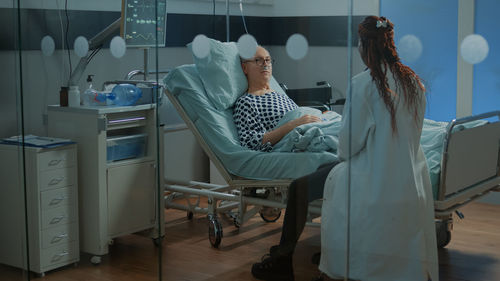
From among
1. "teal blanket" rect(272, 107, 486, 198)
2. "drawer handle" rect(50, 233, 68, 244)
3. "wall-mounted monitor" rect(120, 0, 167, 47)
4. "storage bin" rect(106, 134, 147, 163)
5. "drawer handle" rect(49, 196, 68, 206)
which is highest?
"wall-mounted monitor" rect(120, 0, 167, 47)

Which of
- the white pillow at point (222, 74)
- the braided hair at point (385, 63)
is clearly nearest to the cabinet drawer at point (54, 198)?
the white pillow at point (222, 74)

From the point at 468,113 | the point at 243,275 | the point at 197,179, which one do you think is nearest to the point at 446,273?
the point at 468,113

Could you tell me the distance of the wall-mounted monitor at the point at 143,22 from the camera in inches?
97.1

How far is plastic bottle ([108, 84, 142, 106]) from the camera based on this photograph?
2.62 m

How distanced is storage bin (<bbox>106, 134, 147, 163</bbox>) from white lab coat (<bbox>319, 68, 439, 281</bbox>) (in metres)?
0.96

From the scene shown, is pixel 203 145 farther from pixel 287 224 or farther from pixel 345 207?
pixel 345 207

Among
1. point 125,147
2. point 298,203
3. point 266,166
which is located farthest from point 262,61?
point 125,147

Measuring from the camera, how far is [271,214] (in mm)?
2332

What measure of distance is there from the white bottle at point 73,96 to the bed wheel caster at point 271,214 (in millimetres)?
903

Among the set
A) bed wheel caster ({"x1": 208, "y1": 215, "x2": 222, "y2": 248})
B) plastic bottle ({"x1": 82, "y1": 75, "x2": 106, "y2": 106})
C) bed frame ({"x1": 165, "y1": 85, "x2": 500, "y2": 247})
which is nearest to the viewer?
bed frame ({"x1": 165, "y1": 85, "x2": 500, "y2": 247})

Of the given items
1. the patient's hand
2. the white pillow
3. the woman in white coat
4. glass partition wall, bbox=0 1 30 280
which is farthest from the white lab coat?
glass partition wall, bbox=0 1 30 280

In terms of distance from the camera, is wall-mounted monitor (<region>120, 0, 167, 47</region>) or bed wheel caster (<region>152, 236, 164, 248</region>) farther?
bed wheel caster (<region>152, 236, 164, 248</region>)

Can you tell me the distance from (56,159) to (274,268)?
108 centimetres

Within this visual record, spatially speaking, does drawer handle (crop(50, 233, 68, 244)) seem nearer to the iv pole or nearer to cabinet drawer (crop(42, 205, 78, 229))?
cabinet drawer (crop(42, 205, 78, 229))
